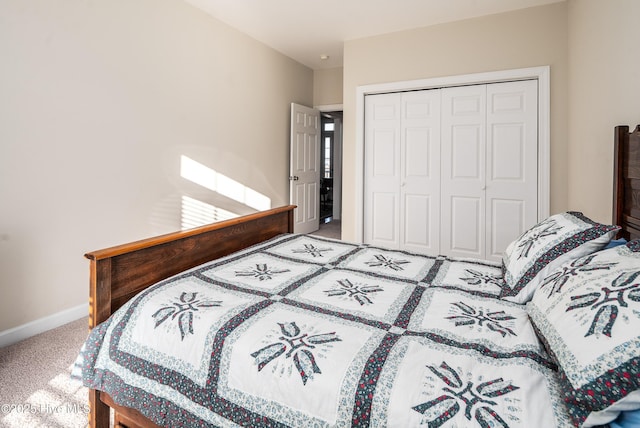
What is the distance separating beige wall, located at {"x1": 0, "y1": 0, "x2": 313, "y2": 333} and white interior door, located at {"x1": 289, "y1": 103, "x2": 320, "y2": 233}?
121 centimetres

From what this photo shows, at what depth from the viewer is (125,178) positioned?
296 centimetres

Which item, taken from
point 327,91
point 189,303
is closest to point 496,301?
point 189,303

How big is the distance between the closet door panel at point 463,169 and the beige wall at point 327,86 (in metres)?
1.97

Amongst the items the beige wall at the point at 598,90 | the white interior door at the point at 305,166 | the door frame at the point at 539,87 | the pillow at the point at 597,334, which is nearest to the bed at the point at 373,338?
the pillow at the point at 597,334

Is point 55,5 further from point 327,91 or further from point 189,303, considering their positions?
point 327,91

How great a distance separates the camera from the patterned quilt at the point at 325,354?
88cm

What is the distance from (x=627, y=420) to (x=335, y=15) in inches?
152

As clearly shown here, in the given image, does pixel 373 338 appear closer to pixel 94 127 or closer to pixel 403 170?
pixel 94 127

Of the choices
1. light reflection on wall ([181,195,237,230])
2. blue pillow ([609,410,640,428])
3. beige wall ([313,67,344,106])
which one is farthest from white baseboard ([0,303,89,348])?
beige wall ([313,67,344,106])

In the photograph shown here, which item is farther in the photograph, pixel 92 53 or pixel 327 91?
pixel 327 91

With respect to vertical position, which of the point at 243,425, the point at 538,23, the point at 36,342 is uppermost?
the point at 538,23

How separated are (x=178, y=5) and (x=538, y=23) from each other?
338 cm

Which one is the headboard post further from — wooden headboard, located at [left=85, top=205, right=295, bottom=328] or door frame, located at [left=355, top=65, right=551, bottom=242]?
wooden headboard, located at [left=85, top=205, right=295, bottom=328]

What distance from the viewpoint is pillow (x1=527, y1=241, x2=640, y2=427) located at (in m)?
0.76
